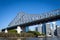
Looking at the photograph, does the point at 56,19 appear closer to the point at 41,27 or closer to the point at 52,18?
the point at 52,18

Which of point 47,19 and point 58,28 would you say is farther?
point 58,28

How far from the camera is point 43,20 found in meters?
47.8

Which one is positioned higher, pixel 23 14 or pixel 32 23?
pixel 23 14

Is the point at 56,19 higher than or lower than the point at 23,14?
lower

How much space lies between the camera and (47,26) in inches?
3162

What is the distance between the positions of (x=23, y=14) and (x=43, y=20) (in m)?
22.3

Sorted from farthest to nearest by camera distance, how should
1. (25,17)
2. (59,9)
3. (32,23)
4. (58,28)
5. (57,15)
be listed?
(58,28) < (25,17) < (32,23) < (59,9) < (57,15)

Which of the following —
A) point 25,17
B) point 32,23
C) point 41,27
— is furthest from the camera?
point 41,27

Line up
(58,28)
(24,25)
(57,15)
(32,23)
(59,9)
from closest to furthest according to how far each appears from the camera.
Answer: (57,15) → (59,9) → (32,23) → (24,25) → (58,28)

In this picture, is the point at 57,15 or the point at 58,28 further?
the point at 58,28

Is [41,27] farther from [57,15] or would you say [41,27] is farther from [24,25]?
[57,15]

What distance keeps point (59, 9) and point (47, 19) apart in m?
3.76

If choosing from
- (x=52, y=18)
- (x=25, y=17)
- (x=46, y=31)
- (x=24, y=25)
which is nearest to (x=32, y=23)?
(x=24, y=25)

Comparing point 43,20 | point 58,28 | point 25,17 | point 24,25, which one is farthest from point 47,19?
point 58,28
